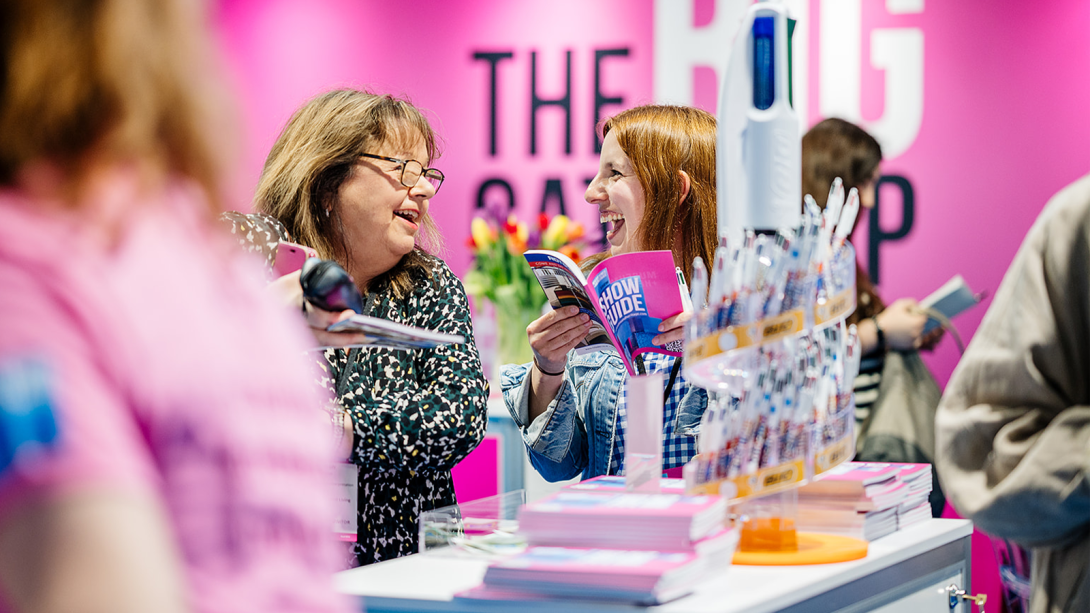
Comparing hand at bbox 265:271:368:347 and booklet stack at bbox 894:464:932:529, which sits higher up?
hand at bbox 265:271:368:347

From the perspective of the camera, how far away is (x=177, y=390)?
0.60m

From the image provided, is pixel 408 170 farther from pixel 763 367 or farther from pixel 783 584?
pixel 783 584

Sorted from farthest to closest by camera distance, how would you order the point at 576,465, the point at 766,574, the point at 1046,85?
the point at 1046,85
the point at 576,465
the point at 766,574

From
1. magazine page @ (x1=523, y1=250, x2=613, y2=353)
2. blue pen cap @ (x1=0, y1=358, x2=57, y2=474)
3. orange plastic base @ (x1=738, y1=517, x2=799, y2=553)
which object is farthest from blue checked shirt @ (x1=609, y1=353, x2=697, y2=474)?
blue pen cap @ (x1=0, y1=358, x2=57, y2=474)

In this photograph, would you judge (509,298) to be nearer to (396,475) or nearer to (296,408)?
(396,475)

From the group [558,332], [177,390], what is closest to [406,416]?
[558,332]

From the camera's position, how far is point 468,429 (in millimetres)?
2426

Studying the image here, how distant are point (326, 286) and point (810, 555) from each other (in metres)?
0.83

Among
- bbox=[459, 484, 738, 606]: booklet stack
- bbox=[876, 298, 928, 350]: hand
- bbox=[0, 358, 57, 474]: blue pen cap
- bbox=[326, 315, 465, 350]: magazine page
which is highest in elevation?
bbox=[0, 358, 57, 474]: blue pen cap

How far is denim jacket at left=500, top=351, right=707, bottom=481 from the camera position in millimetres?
2443

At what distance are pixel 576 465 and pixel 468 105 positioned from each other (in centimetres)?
275

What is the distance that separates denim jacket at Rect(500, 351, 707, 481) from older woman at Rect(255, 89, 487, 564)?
0.11 m

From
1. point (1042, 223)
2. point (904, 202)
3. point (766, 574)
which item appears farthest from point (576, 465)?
point (904, 202)

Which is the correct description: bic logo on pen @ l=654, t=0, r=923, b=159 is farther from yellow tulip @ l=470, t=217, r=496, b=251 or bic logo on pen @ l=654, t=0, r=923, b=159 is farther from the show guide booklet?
the show guide booklet
